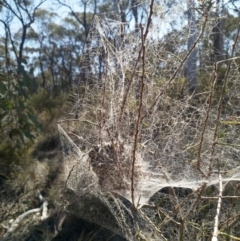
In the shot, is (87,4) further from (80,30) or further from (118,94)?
(118,94)

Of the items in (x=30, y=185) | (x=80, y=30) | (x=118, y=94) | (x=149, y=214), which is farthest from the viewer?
(x=80, y=30)

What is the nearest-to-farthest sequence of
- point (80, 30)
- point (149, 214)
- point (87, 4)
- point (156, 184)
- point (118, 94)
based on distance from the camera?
point (156, 184)
point (118, 94)
point (149, 214)
point (87, 4)
point (80, 30)

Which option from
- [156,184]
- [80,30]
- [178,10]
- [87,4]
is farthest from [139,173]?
[80,30]

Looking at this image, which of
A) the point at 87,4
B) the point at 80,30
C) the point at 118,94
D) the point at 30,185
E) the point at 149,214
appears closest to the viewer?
the point at 118,94

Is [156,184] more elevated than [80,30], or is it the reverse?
[80,30]

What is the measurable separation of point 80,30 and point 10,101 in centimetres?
2761

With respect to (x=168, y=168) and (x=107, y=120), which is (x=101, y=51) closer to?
(x=107, y=120)

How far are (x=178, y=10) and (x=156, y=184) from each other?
955 millimetres

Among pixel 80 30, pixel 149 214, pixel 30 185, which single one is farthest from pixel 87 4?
pixel 149 214

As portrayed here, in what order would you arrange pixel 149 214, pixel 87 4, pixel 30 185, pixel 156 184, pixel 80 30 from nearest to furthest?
pixel 156 184
pixel 149 214
pixel 30 185
pixel 87 4
pixel 80 30

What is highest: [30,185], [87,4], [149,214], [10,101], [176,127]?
[87,4]

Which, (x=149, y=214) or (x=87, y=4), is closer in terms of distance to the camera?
(x=149, y=214)

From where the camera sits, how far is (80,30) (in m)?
29.3

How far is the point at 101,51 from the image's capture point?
2.51m
